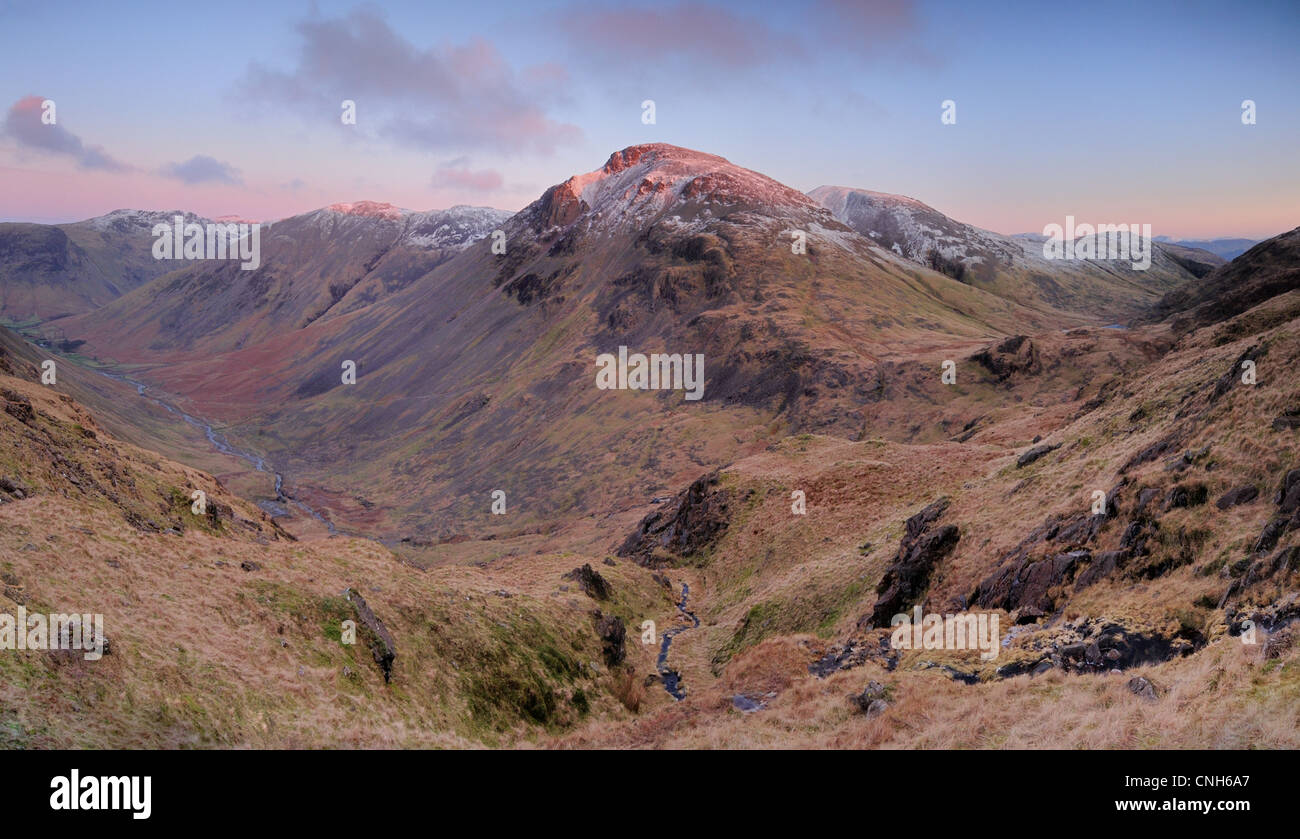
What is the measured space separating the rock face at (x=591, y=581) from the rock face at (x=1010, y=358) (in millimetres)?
71024

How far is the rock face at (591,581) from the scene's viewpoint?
122 feet

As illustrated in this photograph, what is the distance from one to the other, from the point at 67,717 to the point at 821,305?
4982 inches

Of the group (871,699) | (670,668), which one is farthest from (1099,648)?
(670,668)

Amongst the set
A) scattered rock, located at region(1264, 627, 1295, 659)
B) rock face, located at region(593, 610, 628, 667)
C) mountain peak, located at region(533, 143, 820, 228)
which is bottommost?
rock face, located at region(593, 610, 628, 667)

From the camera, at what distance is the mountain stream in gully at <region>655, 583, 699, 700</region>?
103 ft

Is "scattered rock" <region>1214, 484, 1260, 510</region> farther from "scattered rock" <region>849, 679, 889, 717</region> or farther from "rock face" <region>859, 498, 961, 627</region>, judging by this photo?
"scattered rock" <region>849, 679, 889, 717</region>

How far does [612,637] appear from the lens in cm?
3189

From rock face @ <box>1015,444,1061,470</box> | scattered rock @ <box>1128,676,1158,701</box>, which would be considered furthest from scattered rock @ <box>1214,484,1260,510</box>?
rock face @ <box>1015,444,1061,470</box>

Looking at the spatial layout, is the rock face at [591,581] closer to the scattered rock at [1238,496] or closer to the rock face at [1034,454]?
the rock face at [1034,454]

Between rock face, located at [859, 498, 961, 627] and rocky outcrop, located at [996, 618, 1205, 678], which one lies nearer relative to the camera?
rocky outcrop, located at [996, 618, 1205, 678]

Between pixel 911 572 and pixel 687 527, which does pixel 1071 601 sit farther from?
pixel 687 527

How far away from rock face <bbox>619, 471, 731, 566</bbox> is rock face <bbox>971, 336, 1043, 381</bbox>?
172 feet

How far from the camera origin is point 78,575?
1875 centimetres

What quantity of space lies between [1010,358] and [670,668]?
249 feet
